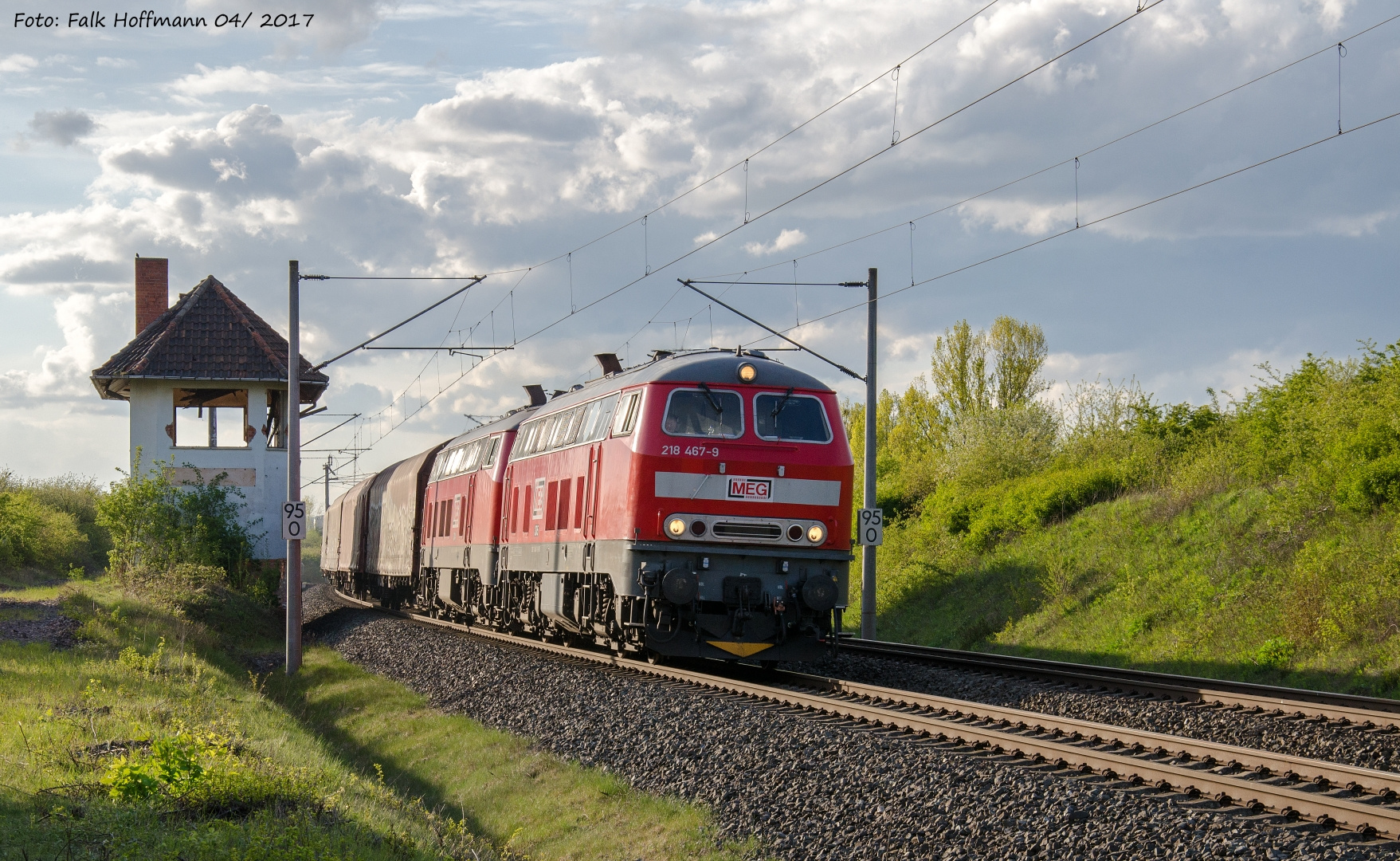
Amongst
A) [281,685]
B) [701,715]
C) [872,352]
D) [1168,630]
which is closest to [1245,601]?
[1168,630]

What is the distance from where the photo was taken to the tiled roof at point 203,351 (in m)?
30.4

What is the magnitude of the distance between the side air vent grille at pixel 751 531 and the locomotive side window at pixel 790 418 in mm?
1107

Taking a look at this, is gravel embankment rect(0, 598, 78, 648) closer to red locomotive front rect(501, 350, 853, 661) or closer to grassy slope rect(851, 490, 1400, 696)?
red locomotive front rect(501, 350, 853, 661)

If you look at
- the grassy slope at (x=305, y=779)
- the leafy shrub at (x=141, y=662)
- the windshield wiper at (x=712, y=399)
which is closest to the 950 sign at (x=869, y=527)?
the windshield wiper at (x=712, y=399)

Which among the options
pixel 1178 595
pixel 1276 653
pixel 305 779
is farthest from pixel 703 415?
pixel 1178 595

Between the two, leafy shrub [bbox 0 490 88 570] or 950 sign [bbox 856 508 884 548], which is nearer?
950 sign [bbox 856 508 884 548]

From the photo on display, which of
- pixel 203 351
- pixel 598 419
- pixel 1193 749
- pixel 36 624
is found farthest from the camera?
pixel 203 351

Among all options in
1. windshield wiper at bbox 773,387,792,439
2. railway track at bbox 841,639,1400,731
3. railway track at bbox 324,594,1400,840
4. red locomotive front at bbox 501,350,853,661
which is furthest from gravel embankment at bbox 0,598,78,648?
railway track at bbox 841,639,1400,731

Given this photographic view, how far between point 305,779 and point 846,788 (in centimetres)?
448

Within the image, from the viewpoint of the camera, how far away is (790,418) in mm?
15008

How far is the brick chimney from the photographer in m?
34.1

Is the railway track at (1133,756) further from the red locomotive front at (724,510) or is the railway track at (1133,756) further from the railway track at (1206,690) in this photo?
the railway track at (1206,690)

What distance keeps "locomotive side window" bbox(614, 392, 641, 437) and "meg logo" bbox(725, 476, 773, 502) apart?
4.62ft

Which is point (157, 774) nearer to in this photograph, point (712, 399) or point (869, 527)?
point (712, 399)
